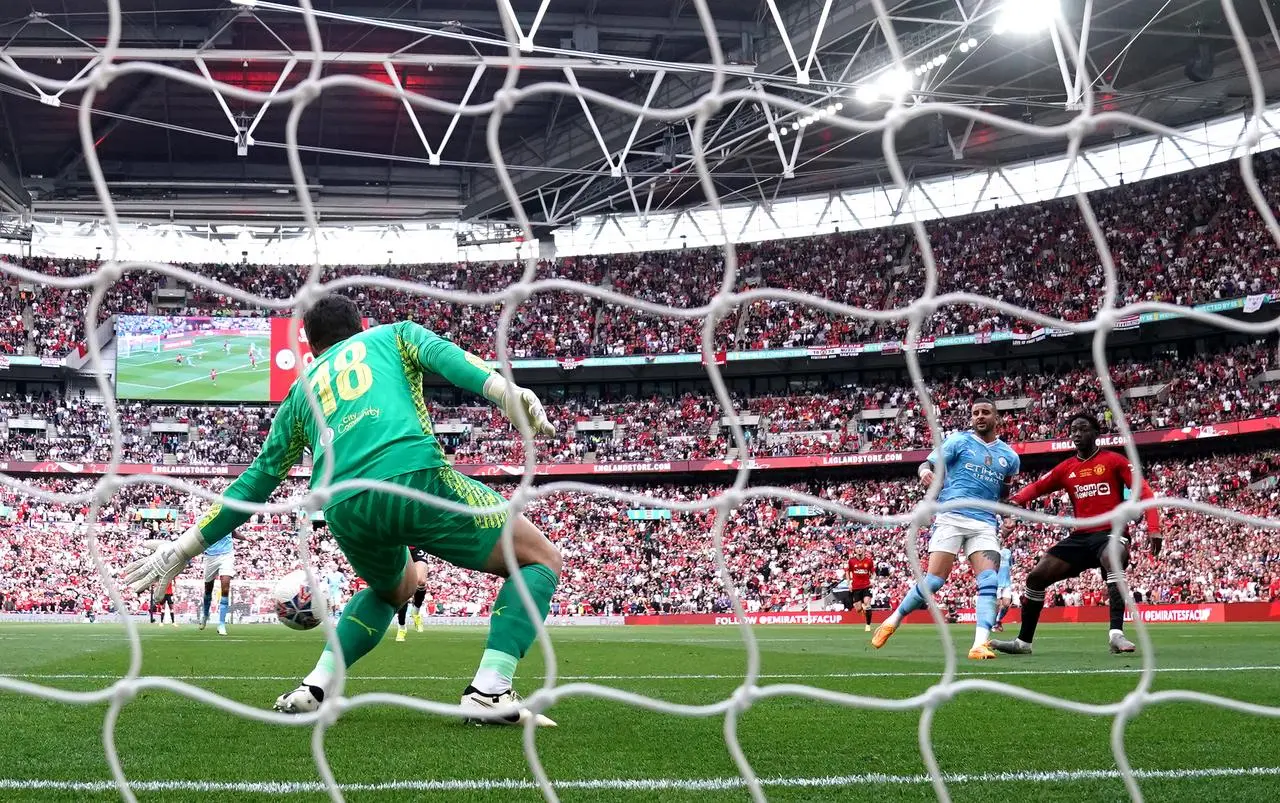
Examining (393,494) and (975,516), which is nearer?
(393,494)

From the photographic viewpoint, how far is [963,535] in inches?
327

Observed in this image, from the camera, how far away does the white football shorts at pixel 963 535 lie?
8.26m

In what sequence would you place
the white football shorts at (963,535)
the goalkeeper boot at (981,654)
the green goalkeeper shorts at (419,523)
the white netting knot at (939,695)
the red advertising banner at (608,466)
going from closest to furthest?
1. the white netting knot at (939,695)
2. the green goalkeeper shorts at (419,523)
3. the goalkeeper boot at (981,654)
4. the white football shorts at (963,535)
5. the red advertising banner at (608,466)

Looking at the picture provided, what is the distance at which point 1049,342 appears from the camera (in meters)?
35.1

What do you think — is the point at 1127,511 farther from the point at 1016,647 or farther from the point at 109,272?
the point at 1016,647

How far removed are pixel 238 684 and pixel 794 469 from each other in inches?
1247

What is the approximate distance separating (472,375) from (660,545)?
30673 mm

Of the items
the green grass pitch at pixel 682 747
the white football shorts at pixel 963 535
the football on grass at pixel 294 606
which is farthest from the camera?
the white football shorts at pixel 963 535

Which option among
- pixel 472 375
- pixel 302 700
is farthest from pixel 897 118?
pixel 302 700

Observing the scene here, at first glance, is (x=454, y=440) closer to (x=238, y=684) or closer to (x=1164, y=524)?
(x=1164, y=524)

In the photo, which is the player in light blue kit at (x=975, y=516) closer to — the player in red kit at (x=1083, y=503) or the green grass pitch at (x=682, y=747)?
the player in red kit at (x=1083, y=503)

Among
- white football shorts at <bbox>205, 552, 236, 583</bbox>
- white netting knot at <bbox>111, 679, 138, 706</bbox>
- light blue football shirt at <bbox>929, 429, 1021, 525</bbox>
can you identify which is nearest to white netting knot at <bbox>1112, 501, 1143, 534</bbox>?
white netting knot at <bbox>111, 679, 138, 706</bbox>

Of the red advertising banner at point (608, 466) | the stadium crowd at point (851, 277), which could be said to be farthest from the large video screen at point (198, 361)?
the stadium crowd at point (851, 277)

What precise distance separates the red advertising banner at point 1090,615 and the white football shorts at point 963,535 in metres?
12.2
